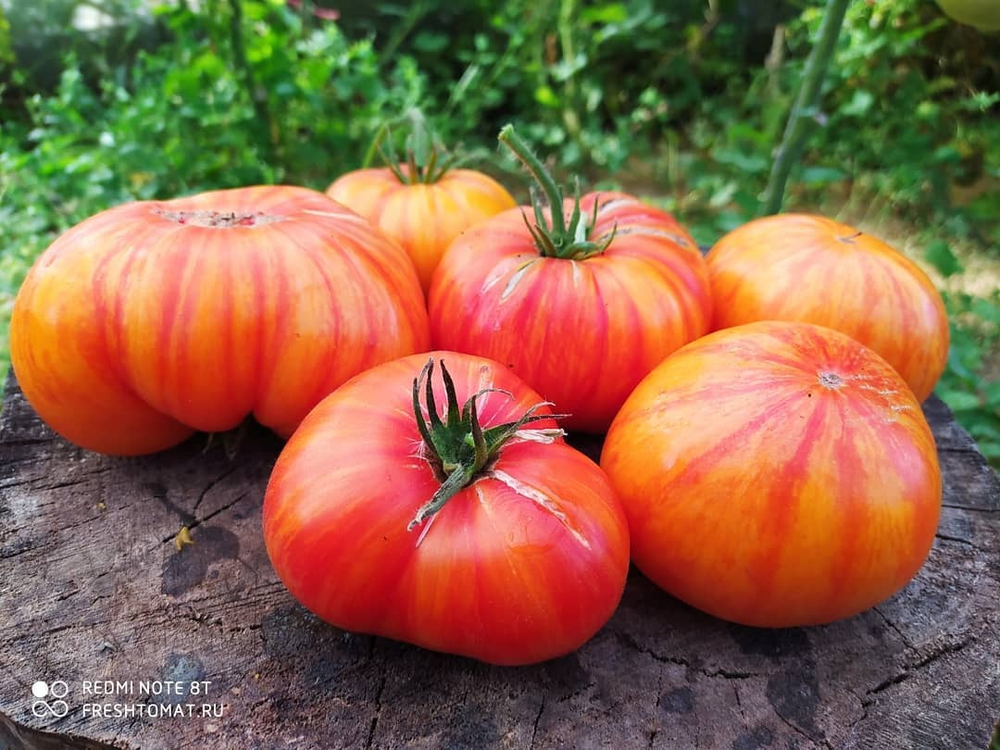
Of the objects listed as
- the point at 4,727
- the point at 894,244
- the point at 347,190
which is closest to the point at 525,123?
the point at 894,244

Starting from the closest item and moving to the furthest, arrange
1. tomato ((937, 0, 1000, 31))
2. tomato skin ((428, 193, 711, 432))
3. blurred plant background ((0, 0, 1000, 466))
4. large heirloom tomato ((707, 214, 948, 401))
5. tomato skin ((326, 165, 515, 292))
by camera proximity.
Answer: tomato skin ((428, 193, 711, 432))
large heirloom tomato ((707, 214, 948, 401))
tomato ((937, 0, 1000, 31))
tomato skin ((326, 165, 515, 292))
blurred plant background ((0, 0, 1000, 466))

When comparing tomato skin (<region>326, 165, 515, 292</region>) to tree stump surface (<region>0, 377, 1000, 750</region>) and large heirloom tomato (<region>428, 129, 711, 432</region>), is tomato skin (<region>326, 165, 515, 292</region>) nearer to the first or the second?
large heirloom tomato (<region>428, 129, 711, 432</region>)

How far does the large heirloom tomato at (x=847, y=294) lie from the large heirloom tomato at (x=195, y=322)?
2.25ft

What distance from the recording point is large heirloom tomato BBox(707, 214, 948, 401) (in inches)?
53.3

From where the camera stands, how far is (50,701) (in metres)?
0.96

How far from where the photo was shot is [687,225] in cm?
343

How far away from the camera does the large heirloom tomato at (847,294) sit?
53.3 inches

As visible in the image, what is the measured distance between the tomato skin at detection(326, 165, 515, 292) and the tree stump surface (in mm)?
676

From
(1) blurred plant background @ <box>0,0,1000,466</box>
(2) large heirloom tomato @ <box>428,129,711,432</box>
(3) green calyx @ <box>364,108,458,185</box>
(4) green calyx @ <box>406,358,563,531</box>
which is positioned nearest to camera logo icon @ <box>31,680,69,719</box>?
(4) green calyx @ <box>406,358,563,531</box>

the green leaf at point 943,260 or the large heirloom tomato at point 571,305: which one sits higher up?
the large heirloom tomato at point 571,305

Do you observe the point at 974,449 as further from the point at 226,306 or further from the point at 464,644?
the point at 226,306

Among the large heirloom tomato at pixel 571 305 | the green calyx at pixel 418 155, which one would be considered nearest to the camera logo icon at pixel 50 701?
the large heirloom tomato at pixel 571 305

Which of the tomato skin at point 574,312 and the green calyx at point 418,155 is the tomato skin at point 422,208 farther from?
the tomato skin at point 574,312

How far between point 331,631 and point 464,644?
25 centimetres
